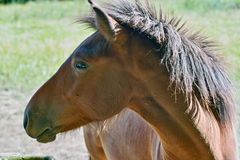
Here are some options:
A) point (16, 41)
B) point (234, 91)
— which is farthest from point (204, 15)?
point (234, 91)

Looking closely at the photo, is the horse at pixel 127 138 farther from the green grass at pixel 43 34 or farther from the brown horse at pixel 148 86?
the green grass at pixel 43 34

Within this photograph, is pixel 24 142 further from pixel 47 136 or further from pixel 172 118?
pixel 172 118

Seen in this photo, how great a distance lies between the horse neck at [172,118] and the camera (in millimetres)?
3102

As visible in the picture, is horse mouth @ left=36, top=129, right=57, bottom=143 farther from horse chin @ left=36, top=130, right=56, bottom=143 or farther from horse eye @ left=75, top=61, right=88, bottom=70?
horse eye @ left=75, top=61, right=88, bottom=70

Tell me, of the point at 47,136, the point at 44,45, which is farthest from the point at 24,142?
the point at 44,45

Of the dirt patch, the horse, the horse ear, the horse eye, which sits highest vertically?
the horse ear

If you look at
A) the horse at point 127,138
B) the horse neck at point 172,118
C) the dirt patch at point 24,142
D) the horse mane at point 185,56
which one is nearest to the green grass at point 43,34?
the dirt patch at point 24,142

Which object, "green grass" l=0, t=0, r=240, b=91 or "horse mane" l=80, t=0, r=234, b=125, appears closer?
"horse mane" l=80, t=0, r=234, b=125

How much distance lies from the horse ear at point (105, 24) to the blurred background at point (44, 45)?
14.6 inches

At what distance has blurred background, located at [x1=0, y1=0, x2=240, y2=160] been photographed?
20.1ft

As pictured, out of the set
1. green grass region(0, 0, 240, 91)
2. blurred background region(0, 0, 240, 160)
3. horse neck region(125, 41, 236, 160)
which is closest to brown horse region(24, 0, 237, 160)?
horse neck region(125, 41, 236, 160)

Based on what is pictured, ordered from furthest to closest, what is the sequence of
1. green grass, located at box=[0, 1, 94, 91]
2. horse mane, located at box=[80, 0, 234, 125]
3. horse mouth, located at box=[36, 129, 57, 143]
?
1. green grass, located at box=[0, 1, 94, 91]
2. horse mouth, located at box=[36, 129, 57, 143]
3. horse mane, located at box=[80, 0, 234, 125]

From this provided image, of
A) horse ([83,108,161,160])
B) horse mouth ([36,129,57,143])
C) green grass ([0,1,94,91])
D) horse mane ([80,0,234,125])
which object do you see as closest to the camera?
horse mane ([80,0,234,125])

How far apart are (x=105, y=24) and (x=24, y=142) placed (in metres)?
3.71
